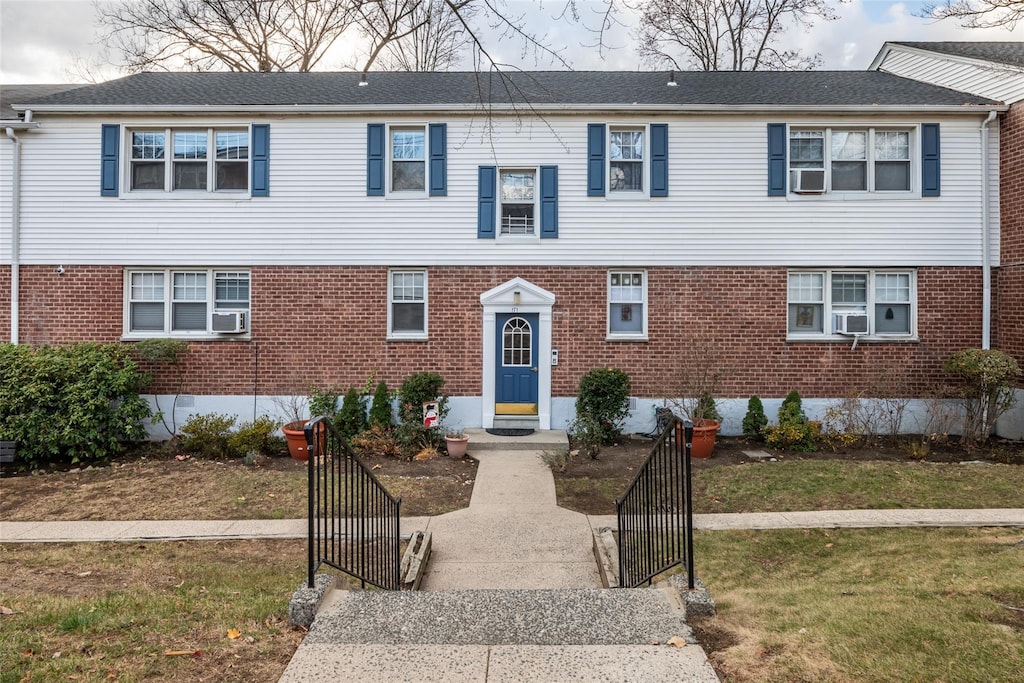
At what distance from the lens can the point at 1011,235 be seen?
1160cm

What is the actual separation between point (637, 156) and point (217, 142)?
27.2 ft

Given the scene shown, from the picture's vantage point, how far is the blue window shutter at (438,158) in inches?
471

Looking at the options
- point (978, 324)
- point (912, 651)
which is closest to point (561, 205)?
point (978, 324)

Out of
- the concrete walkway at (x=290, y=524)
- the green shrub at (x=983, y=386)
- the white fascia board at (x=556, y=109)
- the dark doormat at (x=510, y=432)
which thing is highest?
the white fascia board at (x=556, y=109)

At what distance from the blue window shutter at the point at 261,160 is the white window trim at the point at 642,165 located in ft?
21.6

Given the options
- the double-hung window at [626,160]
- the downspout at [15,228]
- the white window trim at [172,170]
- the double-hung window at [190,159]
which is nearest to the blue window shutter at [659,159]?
the double-hung window at [626,160]

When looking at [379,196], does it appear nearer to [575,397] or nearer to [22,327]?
[575,397]

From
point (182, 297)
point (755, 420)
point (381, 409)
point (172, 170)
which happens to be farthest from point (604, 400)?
point (172, 170)

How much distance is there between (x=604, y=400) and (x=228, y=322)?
286 inches

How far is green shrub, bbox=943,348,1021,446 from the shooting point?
35.8ft

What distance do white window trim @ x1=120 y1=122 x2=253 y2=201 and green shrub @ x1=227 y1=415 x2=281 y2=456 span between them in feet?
14.7

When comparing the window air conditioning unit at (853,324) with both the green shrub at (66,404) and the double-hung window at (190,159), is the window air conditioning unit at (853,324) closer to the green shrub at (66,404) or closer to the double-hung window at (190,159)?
the double-hung window at (190,159)

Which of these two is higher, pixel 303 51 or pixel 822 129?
pixel 303 51

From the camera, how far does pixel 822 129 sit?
12.0m
